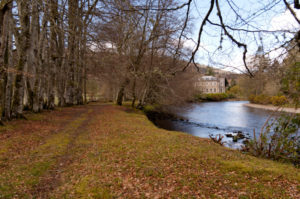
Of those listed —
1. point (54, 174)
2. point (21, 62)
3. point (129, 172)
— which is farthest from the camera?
point (21, 62)

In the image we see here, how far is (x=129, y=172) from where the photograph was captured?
18.0 feet

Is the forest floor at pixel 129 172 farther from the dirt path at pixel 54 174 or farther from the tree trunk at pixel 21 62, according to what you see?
the tree trunk at pixel 21 62

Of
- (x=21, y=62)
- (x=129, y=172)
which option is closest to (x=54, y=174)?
(x=129, y=172)

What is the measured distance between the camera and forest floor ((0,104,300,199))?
4453mm

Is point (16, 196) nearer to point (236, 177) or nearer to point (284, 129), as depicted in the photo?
point (236, 177)

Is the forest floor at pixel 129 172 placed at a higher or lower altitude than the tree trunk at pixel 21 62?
lower

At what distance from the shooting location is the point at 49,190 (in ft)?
14.8

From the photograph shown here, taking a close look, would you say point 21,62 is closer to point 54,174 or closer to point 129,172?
point 54,174

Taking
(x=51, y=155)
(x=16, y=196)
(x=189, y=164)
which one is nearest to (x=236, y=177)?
(x=189, y=164)

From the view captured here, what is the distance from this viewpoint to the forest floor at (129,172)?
4.45 meters

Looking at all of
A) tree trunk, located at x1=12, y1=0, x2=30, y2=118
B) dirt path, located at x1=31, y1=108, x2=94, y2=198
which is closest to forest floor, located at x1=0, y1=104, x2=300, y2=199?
dirt path, located at x1=31, y1=108, x2=94, y2=198

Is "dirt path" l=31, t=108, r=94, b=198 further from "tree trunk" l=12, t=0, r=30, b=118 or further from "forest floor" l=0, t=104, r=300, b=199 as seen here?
"tree trunk" l=12, t=0, r=30, b=118

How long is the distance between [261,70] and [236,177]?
2.66 metres

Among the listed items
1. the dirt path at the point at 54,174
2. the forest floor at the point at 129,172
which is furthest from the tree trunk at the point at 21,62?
the dirt path at the point at 54,174
